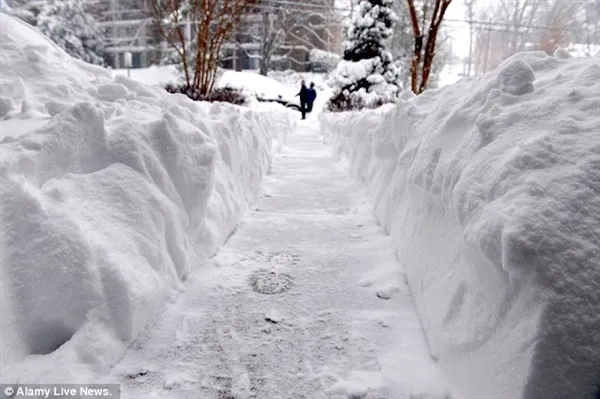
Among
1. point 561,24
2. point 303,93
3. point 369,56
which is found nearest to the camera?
point 561,24

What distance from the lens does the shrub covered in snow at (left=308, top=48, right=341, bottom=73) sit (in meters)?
34.2

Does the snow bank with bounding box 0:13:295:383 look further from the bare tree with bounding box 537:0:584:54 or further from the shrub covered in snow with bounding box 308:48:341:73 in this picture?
the shrub covered in snow with bounding box 308:48:341:73

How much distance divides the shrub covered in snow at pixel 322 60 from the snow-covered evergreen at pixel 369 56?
1670 centimetres

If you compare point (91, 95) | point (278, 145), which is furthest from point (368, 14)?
point (91, 95)

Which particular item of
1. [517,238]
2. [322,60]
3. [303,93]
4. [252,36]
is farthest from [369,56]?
[252,36]

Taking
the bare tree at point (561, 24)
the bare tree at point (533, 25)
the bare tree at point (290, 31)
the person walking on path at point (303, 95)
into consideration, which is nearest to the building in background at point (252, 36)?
the bare tree at point (290, 31)

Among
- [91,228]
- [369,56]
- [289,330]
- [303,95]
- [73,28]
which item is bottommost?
[289,330]

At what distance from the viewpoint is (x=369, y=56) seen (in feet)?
57.9

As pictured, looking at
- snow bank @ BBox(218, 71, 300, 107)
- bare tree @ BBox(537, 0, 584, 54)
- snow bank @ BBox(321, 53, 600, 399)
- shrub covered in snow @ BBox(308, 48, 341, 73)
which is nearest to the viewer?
snow bank @ BBox(321, 53, 600, 399)

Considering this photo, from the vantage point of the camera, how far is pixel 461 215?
175 centimetres

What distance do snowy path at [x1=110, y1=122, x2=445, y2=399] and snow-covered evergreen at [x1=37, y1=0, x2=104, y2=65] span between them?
3315 centimetres

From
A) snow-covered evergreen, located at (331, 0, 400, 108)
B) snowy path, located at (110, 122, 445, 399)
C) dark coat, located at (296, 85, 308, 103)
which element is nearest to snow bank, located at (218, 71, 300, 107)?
dark coat, located at (296, 85, 308, 103)

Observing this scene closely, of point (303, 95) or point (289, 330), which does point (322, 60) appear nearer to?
point (303, 95)

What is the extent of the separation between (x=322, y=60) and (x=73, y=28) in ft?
62.1
